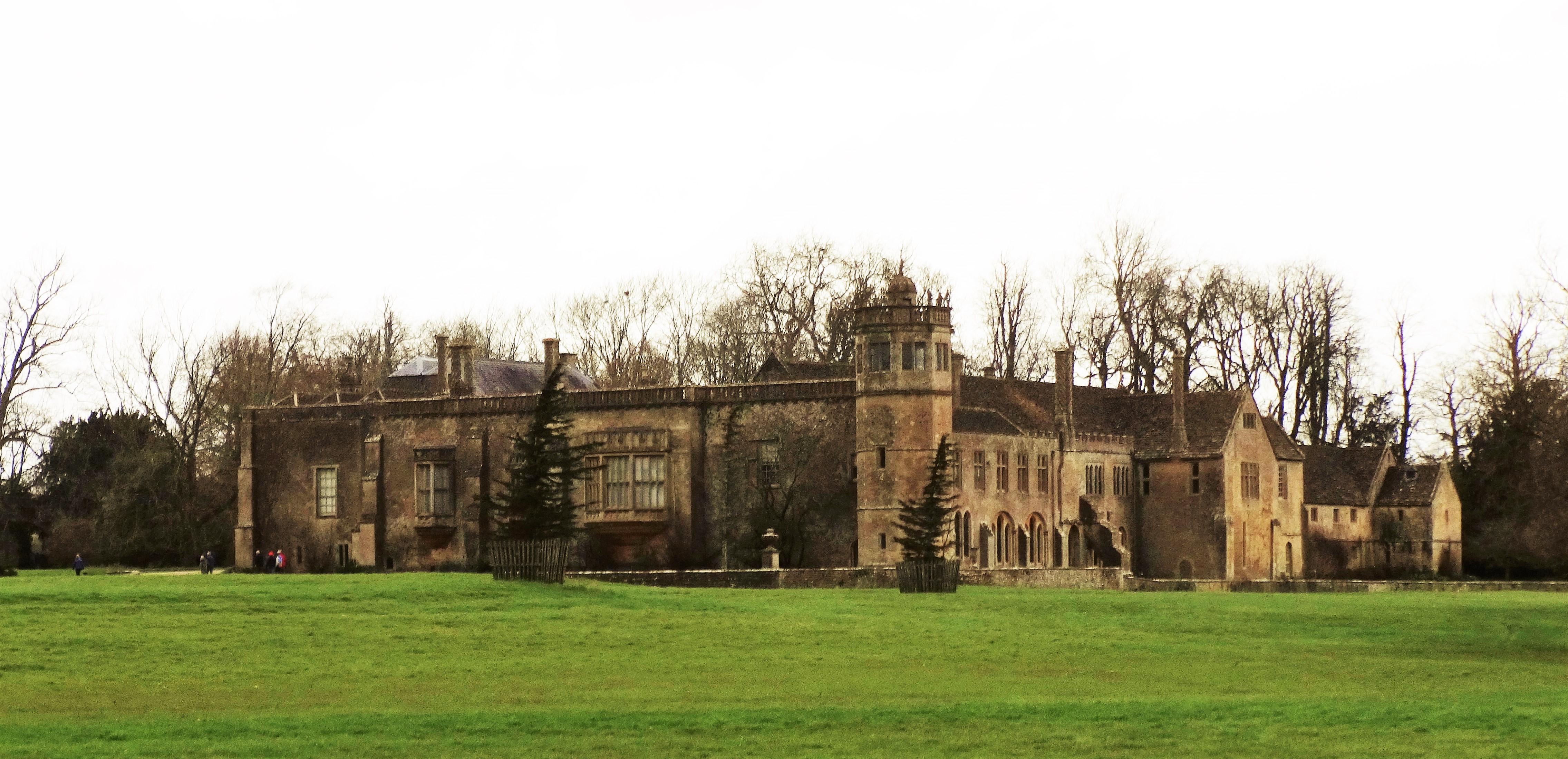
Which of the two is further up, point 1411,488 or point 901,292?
point 901,292

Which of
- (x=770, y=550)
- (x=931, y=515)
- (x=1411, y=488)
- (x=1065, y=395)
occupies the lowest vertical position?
(x=770, y=550)

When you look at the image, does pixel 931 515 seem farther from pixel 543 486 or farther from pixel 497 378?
pixel 497 378

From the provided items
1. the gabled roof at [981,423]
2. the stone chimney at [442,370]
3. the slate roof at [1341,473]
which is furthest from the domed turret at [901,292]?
the slate roof at [1341,473]

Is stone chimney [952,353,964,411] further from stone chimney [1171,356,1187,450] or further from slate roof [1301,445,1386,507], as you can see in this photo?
slate roof [1301,445,1386,507]

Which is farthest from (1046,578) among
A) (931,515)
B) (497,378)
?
(497,378)

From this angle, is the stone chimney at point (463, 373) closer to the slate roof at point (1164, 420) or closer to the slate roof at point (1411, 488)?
the slate roof at point (1164, 420)

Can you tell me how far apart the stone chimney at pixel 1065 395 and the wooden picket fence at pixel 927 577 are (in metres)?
19.6

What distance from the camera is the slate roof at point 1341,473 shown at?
84500 millimetres

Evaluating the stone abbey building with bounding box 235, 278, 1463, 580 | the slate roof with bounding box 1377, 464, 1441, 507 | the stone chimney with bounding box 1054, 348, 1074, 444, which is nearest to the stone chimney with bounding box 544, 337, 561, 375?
the stone abbey building with bounding box 235, 278, 1463, 580

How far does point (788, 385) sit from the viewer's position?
65500mm

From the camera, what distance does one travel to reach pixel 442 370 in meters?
75.2

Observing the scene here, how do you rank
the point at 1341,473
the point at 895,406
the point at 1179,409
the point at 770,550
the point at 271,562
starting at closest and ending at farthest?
1. the point at 770,550
2. the point at 895,406
3. the point at 271,562
4. the point at 1179,409
5. the point at 1341,473

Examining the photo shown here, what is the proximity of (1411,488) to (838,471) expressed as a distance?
29640 millimetres

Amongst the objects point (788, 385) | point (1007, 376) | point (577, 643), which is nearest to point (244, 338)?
point (1007, 376)
